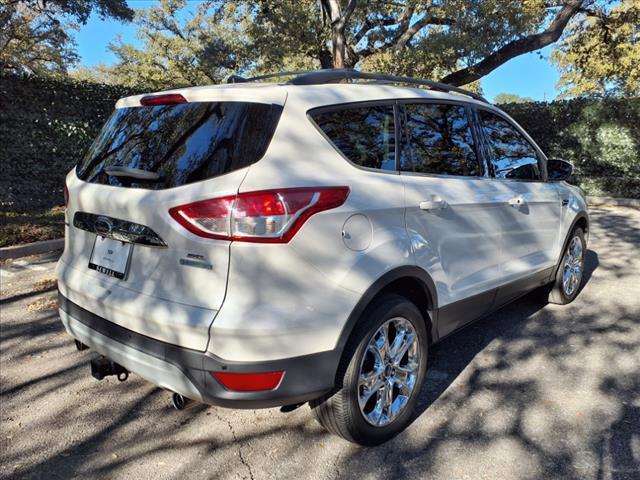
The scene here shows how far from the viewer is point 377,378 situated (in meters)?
2.48

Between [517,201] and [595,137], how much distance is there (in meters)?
10.8

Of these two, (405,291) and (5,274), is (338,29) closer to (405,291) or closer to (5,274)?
(5,274)

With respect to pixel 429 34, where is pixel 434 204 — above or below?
below

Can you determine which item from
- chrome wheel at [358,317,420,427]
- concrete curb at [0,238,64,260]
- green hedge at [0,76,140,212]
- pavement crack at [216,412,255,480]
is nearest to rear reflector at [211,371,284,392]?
chrome wheel at [358,317,420,427]

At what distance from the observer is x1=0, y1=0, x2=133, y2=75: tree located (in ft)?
38.8

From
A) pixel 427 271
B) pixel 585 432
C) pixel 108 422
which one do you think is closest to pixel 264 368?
pixel 427 271

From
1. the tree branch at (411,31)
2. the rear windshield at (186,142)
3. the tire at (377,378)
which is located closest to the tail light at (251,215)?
Result: the rear windshield at (186,142)

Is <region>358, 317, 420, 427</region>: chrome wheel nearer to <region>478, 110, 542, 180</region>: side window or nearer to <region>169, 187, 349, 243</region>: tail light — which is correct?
<region>169, 187, 349, 243</region>: tail light

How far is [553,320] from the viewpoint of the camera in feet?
14.0

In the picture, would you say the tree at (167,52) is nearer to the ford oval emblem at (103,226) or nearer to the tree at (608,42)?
the tree at (608,42)

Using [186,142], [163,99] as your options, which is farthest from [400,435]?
[163,99]

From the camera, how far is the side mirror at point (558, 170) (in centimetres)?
413

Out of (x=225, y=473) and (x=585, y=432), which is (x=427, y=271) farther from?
(x=225, y=473)

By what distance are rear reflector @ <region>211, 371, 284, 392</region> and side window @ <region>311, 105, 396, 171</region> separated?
1.07m
